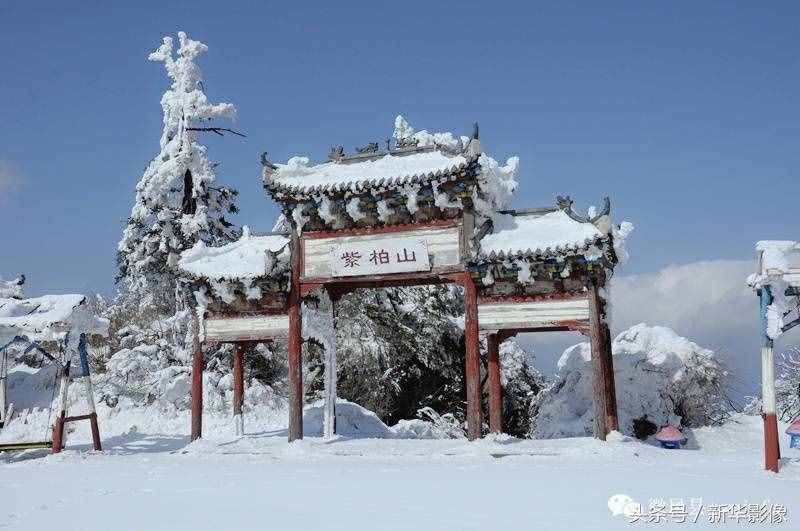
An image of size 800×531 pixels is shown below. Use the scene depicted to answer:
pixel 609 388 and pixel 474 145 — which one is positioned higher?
pixel 474 145

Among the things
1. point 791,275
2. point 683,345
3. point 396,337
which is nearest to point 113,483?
point 791,275

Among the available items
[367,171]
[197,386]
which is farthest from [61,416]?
[367,171]

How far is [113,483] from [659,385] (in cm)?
1417

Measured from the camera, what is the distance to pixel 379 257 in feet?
56.2

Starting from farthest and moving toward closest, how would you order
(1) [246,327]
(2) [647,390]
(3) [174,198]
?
(3) [174,198], (2) [647,390], (1) [246,327]

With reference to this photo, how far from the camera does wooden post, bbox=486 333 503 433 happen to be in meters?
16.6

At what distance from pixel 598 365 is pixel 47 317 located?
41.6ft

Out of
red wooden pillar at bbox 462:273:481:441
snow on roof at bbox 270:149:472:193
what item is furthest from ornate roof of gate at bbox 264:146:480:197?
red wooden pillar at bbox 462:273:481:441

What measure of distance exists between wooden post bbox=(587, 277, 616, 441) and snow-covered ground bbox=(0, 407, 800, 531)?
63 centimetres

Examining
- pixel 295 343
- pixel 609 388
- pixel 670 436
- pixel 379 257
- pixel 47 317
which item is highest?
pixel 379 257

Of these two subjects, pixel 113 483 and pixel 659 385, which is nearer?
pixel 113 483

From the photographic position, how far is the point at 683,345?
20.5 metres

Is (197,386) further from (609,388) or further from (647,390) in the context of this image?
(647,390)

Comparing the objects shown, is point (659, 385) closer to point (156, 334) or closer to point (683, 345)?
Result: point (683, 345)
